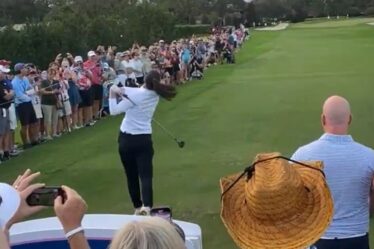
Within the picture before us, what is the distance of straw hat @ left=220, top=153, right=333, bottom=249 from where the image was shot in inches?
172

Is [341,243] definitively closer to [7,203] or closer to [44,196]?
[44,196]

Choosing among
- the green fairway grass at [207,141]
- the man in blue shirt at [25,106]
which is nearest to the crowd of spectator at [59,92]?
the man in blue shirt at [25,106]

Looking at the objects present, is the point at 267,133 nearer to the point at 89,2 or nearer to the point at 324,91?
the point at 324,91

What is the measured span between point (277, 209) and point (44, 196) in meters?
1.38

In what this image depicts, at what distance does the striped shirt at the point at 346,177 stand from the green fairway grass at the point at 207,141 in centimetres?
379

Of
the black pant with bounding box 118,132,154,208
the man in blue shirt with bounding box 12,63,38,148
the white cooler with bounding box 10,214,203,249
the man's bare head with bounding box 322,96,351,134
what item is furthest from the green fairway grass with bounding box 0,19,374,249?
the white cooler with bounding box 10,214,203,249

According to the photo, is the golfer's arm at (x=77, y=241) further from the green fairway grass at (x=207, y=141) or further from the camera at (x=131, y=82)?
the camera at (x=131, y=82)

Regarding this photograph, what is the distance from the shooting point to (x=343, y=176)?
560 cm

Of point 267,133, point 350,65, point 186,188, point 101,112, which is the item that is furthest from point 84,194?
point 350,65

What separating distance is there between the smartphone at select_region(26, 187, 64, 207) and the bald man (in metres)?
2.40

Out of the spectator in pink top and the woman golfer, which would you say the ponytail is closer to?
the woman golfer

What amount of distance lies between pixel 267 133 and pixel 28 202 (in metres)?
14.0

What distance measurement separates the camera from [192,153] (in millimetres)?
15680

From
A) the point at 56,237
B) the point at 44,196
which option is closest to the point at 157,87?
the point at 56,237
